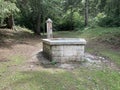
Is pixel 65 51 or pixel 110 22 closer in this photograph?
pixel 65 51

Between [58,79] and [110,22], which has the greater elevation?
[110,22]

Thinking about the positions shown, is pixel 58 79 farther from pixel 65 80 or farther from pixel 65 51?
pixel 65 51

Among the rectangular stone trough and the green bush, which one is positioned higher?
the green bush

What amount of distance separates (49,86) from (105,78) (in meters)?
1.68

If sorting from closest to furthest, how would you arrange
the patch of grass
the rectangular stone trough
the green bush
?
the patch of grass < the rectangular stone trough < the green bush

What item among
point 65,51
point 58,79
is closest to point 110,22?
point 65,51

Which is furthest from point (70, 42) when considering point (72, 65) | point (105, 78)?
point (105, 78)

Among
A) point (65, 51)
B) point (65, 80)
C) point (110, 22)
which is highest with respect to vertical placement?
point (110, 22)

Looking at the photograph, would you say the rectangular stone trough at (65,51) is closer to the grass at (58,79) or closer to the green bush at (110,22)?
the grass at (58,79)

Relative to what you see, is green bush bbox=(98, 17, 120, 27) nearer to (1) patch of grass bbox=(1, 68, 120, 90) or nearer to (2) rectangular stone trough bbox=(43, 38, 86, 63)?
(2) rectangular stone trough bbox=(43, 38, 86, 63)

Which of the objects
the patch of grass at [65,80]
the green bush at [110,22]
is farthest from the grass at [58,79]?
the green bush at [110,22]

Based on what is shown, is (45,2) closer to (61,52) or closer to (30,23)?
(30,23)

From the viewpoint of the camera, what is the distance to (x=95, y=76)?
21.1 ft

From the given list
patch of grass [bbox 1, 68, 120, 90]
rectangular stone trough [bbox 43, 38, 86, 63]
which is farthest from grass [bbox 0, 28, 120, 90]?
rectangular stone trough [bbox 43, 38, 86, 63]
